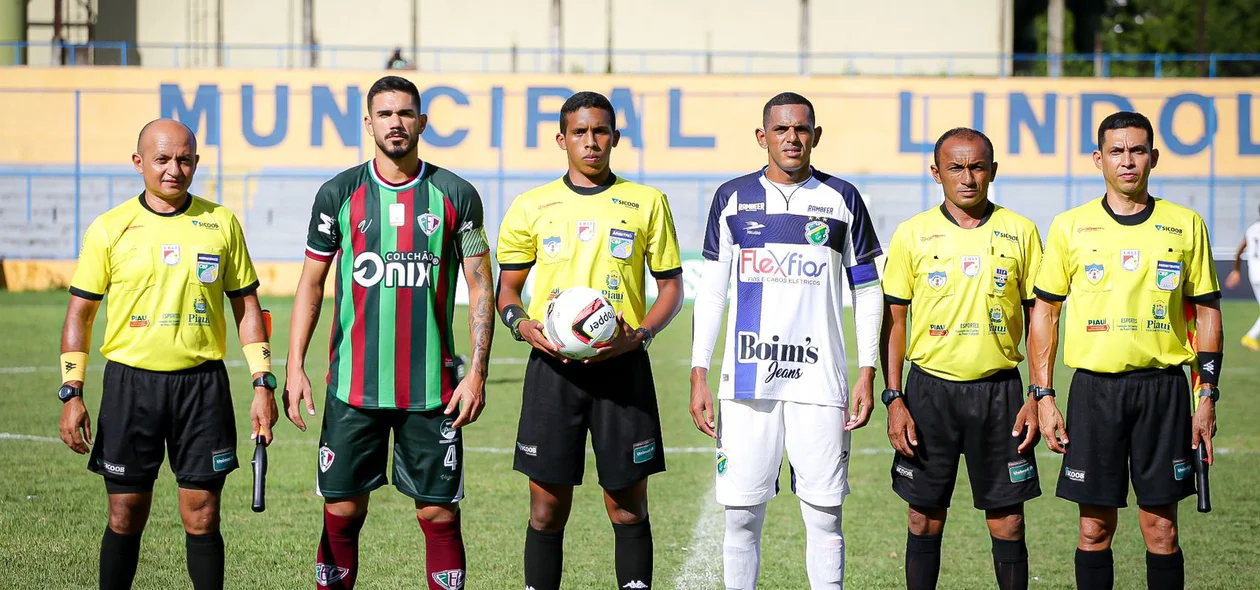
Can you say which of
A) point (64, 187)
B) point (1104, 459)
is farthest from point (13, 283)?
point (1104, 459)

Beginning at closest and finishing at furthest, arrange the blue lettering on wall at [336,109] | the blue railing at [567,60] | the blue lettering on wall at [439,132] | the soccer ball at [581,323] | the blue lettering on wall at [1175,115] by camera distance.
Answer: the soccer ball at [581,323] < the blue lettering on wall at [336,109] < the blue lettering on wall at [439,132] < the blue lettering on wall at [1175,115] < the blue railing at [567,60]

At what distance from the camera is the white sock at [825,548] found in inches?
192

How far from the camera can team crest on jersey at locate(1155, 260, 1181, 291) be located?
4.96m

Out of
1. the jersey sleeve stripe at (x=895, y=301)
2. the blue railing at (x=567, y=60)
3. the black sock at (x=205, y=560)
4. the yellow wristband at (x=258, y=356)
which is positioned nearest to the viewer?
the black sock at (x=205, y=560)

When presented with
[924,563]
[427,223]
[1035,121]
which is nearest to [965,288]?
[924,563]

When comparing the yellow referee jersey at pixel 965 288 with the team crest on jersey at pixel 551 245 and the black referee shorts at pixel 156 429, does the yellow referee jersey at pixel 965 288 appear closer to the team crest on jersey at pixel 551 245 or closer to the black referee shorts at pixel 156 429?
the team crest on jersey at pixel 551 245

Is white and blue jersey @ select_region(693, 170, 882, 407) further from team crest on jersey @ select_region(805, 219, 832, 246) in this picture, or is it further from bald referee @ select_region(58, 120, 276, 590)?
bald referee @ select_region(58, 120, 276, 590)

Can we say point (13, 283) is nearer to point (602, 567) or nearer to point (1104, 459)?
point (602, 567)

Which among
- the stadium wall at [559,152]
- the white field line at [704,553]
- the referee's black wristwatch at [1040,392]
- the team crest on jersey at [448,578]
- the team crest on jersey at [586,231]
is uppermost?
the stadium wall at [559,152]

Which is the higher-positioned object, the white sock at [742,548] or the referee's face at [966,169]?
the referee's face at [966,169]

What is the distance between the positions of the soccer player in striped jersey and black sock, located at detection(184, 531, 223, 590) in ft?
1.36

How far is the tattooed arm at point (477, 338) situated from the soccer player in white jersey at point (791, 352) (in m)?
0.82

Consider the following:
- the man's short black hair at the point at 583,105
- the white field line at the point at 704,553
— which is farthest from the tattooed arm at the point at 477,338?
the white field line at the point at 704,553

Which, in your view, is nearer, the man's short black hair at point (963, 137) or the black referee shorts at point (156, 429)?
the black referee shorts at point (156, 429)
